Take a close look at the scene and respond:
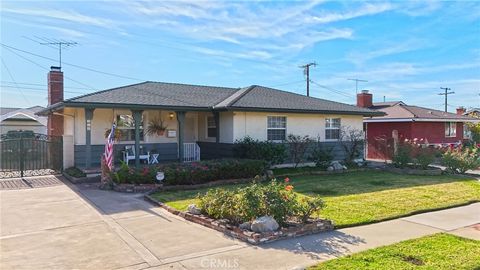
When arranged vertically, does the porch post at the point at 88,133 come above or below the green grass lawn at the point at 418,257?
above

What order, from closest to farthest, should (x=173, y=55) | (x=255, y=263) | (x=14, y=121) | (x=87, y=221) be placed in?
(x=255, y=263) → (x=87, y=221) → (x=173, y=55) → (x=14, y=121)

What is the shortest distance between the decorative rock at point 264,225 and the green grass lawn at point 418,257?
53.8 inches

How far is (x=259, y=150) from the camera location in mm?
13898

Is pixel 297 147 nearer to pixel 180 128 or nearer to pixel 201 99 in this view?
pixel 201 99

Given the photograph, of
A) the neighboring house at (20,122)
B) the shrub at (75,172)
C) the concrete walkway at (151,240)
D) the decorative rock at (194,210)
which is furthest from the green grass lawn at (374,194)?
the neighboring house at (20,122)

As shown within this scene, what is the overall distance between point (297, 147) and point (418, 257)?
10.7 metres

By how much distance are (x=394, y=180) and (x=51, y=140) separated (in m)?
14.1

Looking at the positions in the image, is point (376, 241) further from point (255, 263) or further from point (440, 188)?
point (440, 188)

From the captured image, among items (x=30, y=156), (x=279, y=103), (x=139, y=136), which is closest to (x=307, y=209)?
(x=139, y=136)

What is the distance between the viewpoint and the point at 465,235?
620 cm

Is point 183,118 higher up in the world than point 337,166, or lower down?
higher up

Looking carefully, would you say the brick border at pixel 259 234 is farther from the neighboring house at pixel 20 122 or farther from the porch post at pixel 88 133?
the neighboring house at pixel 20 122

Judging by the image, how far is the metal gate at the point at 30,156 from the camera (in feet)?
45.4

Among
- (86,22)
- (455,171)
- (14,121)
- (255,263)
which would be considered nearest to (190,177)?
(255,263)
